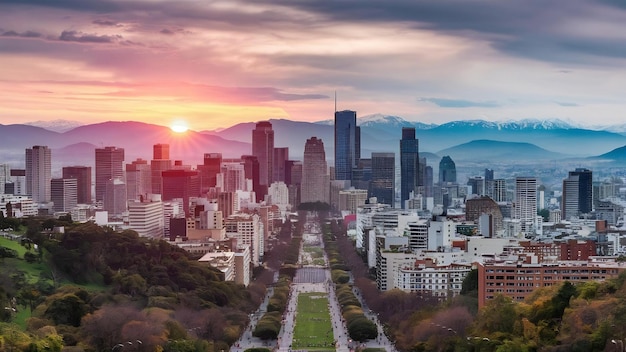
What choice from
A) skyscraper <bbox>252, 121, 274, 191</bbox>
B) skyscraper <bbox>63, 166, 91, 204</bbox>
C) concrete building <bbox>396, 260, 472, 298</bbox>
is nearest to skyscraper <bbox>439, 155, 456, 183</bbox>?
skyscraper <bbox>252, 121, 274, 191</bbox>

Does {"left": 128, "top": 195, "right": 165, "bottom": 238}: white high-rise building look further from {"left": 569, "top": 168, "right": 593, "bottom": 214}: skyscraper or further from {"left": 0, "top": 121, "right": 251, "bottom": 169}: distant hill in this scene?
{"left": 569, "top": 168, "right": 593, "bottom": 214}: skyscraper

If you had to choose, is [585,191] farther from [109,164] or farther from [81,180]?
[109,164]

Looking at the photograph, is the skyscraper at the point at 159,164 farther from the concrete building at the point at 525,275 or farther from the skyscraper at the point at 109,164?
the concrete building at the point at 525,275

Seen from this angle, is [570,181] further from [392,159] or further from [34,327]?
[34,327]

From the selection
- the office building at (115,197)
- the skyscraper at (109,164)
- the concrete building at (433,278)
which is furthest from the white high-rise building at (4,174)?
the concrete building at (433,278)

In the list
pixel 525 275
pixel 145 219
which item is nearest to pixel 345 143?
pixel 145 219
